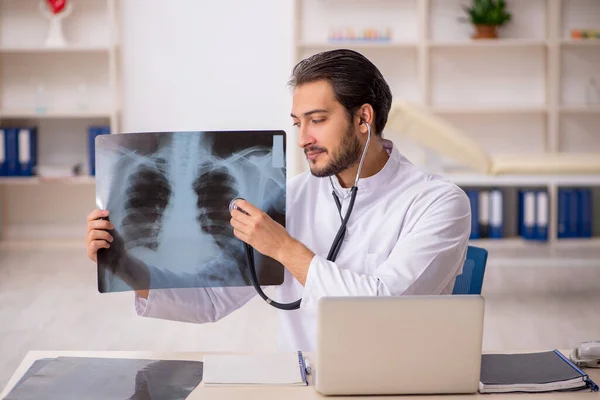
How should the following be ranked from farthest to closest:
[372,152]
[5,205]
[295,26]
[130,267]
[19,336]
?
[5,205] → [295,26] → [19,336] → [372,152] → [130,267]

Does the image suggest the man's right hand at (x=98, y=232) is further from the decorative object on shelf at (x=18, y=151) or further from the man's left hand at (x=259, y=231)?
the decorative object on shelf at (x=18, y=151)

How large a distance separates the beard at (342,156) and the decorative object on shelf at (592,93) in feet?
12.3

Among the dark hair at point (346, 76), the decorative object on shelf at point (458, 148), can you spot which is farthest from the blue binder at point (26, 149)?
the dark hair at point (346, 76)

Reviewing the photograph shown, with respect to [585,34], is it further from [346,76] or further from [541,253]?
[346,76]

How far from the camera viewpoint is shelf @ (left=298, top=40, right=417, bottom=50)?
16.1 feet

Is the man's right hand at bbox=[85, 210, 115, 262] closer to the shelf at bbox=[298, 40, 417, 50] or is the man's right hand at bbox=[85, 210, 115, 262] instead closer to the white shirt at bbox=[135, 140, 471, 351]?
the white shirt at bbox=[135, 140, 471, 351]

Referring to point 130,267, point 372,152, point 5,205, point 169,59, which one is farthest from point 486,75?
point 130,267

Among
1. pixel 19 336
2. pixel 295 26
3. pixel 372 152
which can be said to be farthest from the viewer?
pixel 295 26

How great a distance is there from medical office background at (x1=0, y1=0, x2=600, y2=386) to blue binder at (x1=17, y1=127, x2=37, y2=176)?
0.07m

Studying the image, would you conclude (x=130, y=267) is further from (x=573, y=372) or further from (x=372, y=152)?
(x=573, y=372)

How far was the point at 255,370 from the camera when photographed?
1431 millimetres

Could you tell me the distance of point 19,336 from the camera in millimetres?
3375

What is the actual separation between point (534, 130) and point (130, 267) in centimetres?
405

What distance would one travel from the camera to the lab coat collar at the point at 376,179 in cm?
184
